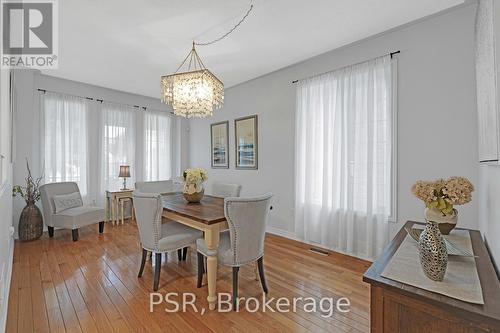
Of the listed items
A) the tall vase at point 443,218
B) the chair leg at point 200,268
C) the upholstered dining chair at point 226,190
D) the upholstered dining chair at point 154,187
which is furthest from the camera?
the upholstered dining chair at point 154,187

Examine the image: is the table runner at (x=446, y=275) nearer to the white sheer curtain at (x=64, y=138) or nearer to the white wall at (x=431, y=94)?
the white wall at (x=431, y=94)

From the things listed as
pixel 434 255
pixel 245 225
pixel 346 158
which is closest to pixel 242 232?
pixel 245 225

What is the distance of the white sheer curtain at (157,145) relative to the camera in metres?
5.41

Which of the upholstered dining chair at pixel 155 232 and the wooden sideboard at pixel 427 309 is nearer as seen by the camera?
the wooden sideboard at pixel 427 309

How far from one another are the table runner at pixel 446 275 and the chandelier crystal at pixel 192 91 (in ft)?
7.62

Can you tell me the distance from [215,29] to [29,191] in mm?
3751

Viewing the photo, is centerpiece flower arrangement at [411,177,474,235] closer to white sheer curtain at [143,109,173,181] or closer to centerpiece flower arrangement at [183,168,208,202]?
centerpiece flower arrangement at [183,168,208,202]

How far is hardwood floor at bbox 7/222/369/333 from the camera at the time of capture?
1.82 metres

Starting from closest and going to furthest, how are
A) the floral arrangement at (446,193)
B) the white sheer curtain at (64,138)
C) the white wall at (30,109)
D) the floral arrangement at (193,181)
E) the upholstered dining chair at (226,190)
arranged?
the floral arrangement at (446,193) < the floral arrangement at (193,181) < the upholstered dining chair at (226,190) < the white wall at (30,109) < the white sheer curtain at (64,138)

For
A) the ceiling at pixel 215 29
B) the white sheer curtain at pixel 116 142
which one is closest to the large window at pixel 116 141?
the white sheer curtain at pixel 116 142

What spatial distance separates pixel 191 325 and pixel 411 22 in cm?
363

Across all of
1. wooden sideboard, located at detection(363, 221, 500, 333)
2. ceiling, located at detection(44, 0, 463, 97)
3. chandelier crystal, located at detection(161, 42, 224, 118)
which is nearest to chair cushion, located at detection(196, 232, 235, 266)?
wooden sideboard, located at detection(363, 221, 500, 333)

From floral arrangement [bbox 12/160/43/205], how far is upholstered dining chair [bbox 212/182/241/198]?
2871 millimetres

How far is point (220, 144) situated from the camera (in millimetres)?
5172
